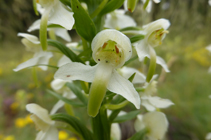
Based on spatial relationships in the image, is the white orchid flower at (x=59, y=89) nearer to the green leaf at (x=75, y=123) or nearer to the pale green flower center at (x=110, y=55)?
the green leaf at (x=75, y=123)

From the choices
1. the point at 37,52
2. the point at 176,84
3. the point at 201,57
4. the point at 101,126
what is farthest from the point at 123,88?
the point at 201,57

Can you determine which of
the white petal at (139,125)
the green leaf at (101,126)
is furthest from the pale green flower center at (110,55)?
the white petal at (139,125)

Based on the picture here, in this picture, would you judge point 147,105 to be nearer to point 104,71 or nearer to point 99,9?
point 104,71

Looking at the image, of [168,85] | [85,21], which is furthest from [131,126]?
[85,21]

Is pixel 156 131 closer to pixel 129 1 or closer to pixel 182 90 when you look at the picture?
pixel 129 1

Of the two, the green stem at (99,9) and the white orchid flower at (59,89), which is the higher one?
the green stem at (99,9)

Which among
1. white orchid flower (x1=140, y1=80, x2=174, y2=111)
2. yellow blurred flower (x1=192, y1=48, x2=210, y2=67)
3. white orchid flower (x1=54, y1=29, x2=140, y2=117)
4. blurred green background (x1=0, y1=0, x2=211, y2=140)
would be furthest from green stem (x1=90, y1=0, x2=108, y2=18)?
yellow blurred flower (x1=192, y1=48, x2=210, y2=67)
